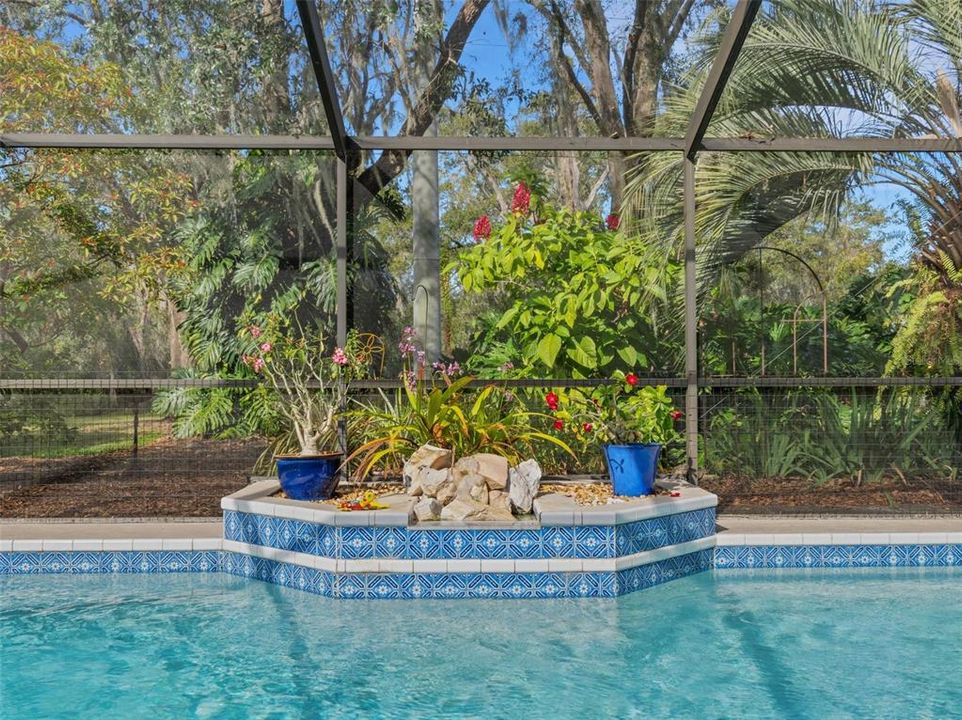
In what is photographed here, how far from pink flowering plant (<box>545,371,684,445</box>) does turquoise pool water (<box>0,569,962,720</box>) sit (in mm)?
1047

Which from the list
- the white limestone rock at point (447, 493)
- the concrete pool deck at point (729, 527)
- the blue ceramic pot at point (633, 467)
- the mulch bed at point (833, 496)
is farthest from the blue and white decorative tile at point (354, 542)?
the mulch bed at point (833, 496)

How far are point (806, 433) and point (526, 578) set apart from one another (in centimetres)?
284

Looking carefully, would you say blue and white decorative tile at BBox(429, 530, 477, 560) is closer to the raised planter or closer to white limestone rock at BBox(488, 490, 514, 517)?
the raised planter

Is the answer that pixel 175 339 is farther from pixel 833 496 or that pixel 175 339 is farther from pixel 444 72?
pixel 833 496

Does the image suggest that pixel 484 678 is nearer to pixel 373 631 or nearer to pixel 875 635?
pixel 373 631

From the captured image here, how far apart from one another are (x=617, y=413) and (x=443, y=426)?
1.07 m

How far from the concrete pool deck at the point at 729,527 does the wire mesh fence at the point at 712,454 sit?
237mm

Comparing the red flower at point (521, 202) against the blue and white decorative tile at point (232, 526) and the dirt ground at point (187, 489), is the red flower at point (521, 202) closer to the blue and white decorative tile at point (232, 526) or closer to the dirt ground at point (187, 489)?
the dirt ground at point (187, 489)

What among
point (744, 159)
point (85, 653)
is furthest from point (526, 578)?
point (744, 159)

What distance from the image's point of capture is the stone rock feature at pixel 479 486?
4528mm

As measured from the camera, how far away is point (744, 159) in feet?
20.0

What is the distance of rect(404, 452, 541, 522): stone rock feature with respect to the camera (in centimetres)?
453

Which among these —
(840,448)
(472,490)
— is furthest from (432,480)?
(840,448)

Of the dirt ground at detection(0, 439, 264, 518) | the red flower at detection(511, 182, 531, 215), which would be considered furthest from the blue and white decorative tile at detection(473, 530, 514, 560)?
the red flower at detection(511, 182, 531, 215)
